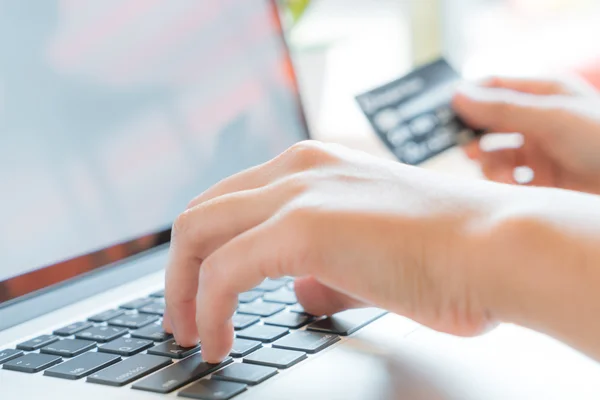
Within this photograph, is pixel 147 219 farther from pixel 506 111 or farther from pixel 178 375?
pixel 506 111

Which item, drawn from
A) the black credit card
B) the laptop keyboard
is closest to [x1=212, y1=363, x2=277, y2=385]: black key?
the laptop keyboard

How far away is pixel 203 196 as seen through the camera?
1.71ft

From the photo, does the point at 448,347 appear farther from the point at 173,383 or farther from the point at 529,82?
the point at 529,82

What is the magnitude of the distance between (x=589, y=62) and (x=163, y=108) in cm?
83

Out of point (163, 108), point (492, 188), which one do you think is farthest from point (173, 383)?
point (163, 108)

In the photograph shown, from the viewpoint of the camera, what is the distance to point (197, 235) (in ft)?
1.56

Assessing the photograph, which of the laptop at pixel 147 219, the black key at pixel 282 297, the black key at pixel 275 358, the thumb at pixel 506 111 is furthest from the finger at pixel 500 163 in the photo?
the black key at pixel 275 358

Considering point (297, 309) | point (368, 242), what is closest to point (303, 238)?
point (368, 242)

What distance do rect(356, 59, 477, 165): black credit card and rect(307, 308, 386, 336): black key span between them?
218mm

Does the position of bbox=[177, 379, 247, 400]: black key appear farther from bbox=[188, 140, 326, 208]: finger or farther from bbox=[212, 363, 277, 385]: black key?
bbox=[188, 140, 326, 208]: finger

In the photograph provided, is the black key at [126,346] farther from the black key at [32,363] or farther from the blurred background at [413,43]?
the blurred background at [413,43]

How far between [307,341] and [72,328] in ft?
0.58

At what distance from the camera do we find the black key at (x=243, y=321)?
0.53m

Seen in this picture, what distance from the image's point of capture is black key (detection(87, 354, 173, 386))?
444 mm
